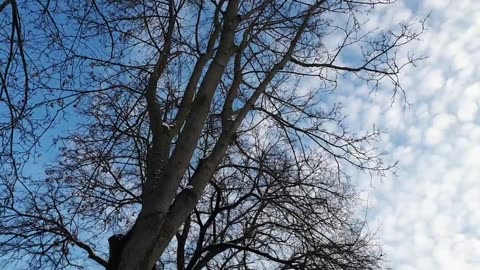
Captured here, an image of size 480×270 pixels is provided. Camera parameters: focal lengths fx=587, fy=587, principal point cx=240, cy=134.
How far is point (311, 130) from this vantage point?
27.8 feet

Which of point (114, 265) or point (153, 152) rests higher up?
point (153, 152)

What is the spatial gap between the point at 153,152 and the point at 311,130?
9.08 feet

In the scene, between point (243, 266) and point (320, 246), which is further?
point (243, 266)

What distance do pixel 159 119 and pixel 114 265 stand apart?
7.09 ft

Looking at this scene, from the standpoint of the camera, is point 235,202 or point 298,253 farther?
point 235,202

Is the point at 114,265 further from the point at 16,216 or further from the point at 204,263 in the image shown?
the point at 204,263

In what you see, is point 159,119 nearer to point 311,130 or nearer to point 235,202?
point 311,130

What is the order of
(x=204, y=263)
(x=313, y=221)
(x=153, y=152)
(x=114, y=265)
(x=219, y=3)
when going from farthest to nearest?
(x=204, y=263), (x=313, y=221), (x=219, y=3), (x=153, y=152), (x=114, y=265)

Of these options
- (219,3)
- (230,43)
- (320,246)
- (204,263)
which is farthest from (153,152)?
(204,263)

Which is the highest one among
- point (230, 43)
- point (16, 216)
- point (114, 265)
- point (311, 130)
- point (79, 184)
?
point (311, 130)

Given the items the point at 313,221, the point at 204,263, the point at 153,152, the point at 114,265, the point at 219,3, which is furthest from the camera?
the point at 204,263

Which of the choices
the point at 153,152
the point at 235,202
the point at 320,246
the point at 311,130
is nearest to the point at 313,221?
the point at 320,246

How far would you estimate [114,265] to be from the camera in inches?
208

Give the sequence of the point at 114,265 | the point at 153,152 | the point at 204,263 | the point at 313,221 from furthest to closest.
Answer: the point at 204,263 → the point at 313,221 → the point at 153,152 → the point at 114,265
